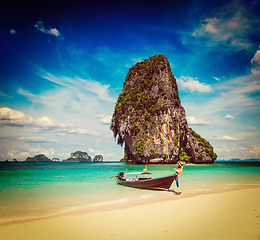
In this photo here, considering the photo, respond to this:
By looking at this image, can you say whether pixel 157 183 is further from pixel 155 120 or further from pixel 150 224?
pixel 155 120

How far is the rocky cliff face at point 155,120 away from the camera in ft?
165

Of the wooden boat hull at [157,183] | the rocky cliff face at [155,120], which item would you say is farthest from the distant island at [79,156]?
the wooden boat hull at [157,183]

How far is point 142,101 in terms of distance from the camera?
53.0m

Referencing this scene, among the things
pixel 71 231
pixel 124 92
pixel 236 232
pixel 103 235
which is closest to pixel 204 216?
pixel 236 232

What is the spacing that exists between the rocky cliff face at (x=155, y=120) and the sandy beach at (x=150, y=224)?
42.0 m

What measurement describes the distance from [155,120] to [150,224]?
46.3m

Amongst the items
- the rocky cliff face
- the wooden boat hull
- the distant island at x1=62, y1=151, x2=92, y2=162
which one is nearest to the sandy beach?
the wooden boat hull

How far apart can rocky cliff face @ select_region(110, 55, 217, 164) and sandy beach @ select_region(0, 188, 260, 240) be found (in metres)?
42.0

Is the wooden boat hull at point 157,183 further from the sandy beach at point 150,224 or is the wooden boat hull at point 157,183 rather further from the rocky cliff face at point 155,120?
the rocky cliff face at point 155,120

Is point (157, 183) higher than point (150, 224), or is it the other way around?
point (157, 183)

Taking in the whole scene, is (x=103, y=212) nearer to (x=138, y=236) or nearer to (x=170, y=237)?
(x=138, y=236)

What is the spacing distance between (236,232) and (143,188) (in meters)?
9.02

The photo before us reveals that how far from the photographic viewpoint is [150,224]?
5816mm

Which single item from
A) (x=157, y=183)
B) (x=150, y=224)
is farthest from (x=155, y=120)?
(x=150, y=224)
